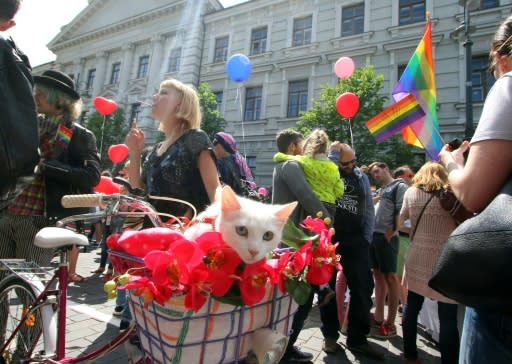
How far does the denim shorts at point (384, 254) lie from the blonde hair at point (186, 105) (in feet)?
9.68

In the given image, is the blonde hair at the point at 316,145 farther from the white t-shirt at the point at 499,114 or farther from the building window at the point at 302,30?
the building window at the point at 302,30

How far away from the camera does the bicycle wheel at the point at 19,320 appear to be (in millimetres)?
1919

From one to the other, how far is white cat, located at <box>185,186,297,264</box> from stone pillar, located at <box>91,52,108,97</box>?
24833mm

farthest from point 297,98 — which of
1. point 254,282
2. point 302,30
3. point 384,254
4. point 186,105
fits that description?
point 254,282

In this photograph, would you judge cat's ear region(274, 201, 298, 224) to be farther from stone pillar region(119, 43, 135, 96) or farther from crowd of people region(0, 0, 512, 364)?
stone pillar region(119, 43, 135, 96)

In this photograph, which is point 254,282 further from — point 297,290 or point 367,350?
point 367,350

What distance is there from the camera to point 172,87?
2.00 metres

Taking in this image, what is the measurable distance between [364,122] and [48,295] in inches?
423

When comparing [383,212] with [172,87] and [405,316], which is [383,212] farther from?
[172,87]

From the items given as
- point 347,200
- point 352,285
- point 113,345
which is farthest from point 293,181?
point 113,345

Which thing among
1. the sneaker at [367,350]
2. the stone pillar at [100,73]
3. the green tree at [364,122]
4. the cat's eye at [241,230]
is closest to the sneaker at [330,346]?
the sneaker at [367,350]

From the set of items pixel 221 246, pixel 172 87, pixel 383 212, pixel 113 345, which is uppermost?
pixel 172 87

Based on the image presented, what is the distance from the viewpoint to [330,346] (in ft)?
9.57

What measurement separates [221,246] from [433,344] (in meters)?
3.55
